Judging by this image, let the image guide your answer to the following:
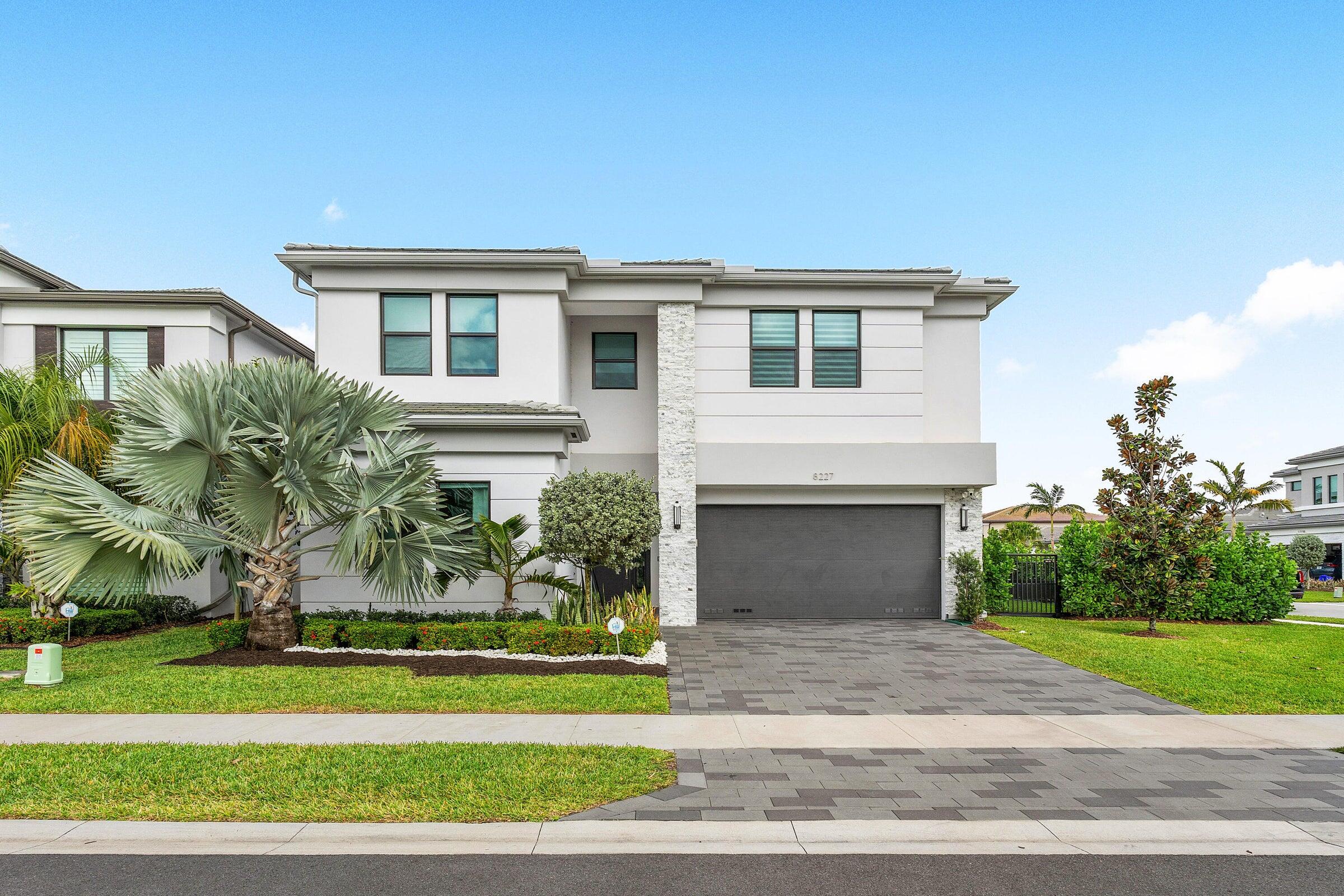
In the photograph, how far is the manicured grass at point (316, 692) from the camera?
843cm

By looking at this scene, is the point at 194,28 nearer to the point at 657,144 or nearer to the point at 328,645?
the point at 657,144

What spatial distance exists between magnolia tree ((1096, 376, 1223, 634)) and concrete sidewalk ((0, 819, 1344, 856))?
1144 cm

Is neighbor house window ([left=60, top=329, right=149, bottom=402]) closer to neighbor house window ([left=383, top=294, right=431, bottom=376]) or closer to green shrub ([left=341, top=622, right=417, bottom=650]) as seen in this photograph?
neighbor house window ([left=383, top=294, right=431, bottom=376])

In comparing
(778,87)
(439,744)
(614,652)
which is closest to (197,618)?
(614,652)

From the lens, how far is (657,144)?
62.0 ft

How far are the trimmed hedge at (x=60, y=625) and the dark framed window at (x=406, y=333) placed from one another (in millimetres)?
6954

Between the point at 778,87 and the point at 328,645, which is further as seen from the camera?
the point at 778,87

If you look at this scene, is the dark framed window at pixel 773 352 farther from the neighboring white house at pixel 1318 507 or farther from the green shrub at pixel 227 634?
the neighboring white house at pixel 1318 507

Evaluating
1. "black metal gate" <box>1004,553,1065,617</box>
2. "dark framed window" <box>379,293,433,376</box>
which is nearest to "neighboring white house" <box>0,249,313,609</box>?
"dark framed window" <box>379,293,433,376</box>

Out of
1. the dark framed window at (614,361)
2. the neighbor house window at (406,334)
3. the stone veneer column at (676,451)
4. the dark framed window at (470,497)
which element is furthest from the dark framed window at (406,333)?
the stone veneer column at (676,451)

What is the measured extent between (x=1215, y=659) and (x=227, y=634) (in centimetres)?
1682

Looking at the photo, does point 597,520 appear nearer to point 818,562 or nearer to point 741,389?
point 741,389

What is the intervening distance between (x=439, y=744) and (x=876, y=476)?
465 inches

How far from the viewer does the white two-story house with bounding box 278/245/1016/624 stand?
49.8 ft
